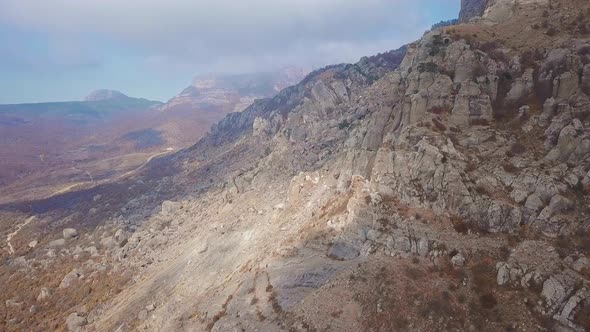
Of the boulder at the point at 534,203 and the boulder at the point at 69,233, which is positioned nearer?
the boulder at the point at 534,203

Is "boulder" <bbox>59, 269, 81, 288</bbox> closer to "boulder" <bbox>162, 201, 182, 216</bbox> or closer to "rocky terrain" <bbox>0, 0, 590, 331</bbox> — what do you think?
"rocky terrain" <bbox>0, 0, 590, 331</bbox>

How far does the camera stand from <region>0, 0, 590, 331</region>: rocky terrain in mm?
23750

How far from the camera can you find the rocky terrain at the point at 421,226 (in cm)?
2375

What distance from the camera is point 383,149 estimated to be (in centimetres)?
3225

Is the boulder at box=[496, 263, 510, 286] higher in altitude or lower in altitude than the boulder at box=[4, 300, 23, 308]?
higher

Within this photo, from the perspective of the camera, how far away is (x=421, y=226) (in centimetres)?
2761

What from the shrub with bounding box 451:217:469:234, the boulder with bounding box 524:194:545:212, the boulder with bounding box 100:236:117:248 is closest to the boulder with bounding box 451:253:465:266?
the shrub with bounding box 451:217:469:234

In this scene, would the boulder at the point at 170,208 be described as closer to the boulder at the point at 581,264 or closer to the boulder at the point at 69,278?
the boulder at the point at 69,278

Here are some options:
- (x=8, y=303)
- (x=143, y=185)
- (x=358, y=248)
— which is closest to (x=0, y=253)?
(x=8, y=303)

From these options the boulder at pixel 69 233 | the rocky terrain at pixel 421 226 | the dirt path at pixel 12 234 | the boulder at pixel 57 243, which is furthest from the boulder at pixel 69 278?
the dirt path at pixel 12 234

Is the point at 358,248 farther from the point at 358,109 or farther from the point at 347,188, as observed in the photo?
the point at 358,109

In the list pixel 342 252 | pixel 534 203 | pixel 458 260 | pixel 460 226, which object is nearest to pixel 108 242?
pixel 342 252

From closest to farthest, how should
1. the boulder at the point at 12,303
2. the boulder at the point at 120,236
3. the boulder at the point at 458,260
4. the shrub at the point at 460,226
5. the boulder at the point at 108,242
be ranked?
the boulder at the point at 458,260 < the shrub at the point at 460,226 < the boulder at the point at 12,303 < the boulder at the point at 108,242 < the boulder at the point at 120,236

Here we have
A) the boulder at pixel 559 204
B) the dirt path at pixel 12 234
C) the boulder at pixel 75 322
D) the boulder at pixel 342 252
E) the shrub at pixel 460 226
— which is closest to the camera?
the boulder at pixel 559 204
